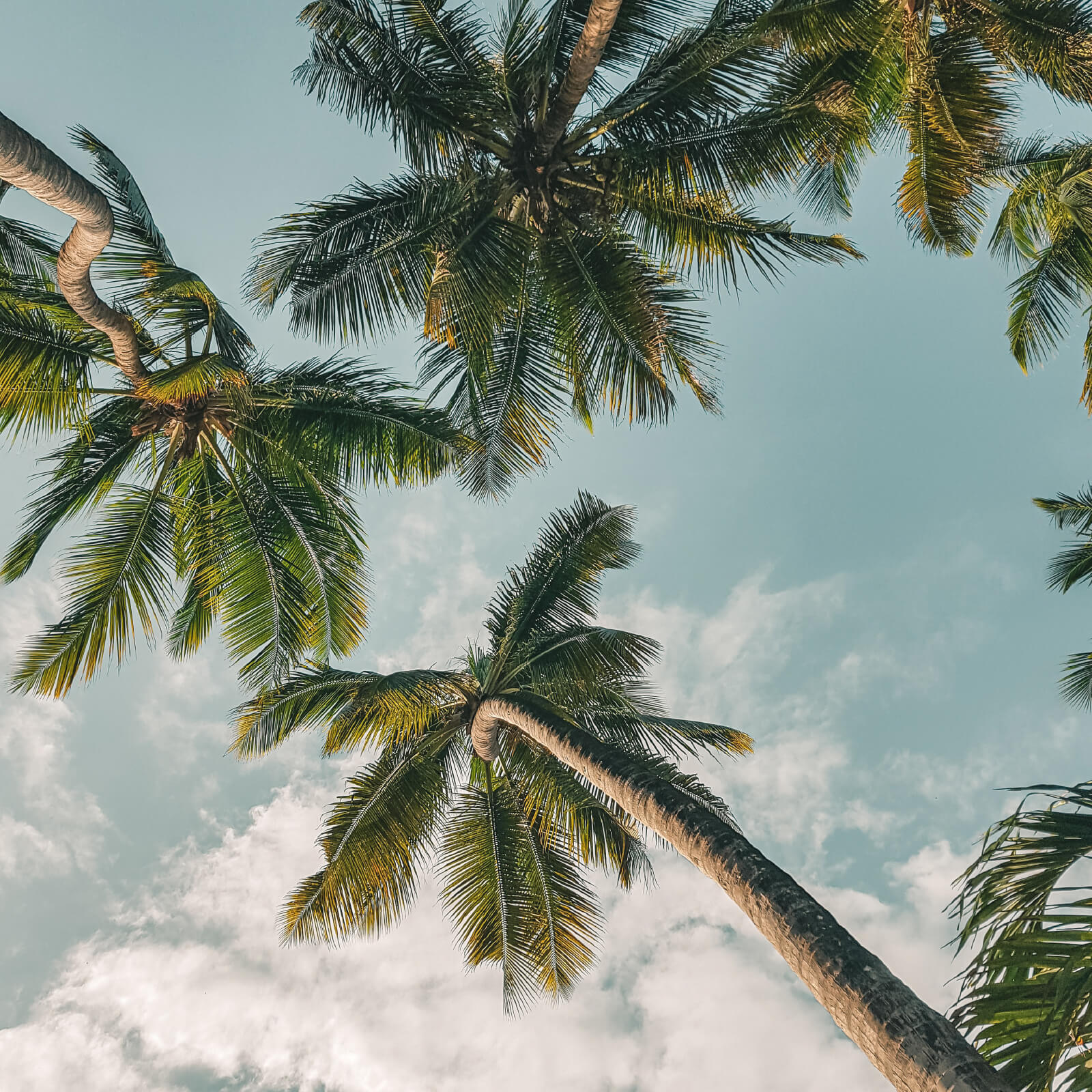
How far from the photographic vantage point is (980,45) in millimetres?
8555

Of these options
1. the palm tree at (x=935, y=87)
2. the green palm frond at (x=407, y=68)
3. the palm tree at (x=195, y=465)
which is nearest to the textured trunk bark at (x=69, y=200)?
the palm tree at (x=195, y=465)

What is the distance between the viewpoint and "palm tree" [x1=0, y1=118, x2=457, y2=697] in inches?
310

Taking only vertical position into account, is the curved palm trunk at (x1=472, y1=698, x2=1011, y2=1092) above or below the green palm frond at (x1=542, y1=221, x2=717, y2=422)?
below

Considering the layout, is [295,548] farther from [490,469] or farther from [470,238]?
[470,238]

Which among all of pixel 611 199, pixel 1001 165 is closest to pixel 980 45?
pixel 1001 165

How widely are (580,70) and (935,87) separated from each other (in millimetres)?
4075

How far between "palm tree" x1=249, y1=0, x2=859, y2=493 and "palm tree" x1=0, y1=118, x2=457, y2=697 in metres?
0.84

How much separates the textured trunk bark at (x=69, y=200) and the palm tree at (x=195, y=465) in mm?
1461

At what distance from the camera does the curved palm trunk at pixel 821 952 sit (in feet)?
11.0

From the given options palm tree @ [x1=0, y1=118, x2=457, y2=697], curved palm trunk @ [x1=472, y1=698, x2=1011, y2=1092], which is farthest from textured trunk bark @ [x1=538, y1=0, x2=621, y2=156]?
curved palm trunk @ [x1=472, y1=698, x2=1011, y2=1092]

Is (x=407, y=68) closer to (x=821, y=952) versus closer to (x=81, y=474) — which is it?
(x=81, y=474)

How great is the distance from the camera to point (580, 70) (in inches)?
297

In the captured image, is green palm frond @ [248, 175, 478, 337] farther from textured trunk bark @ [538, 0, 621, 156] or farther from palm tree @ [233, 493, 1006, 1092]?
palm tree @ [233, 493, 1006, 1092]

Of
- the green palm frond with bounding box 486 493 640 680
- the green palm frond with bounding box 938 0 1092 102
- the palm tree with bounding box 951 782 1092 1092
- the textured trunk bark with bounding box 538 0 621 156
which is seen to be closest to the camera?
the palm tree with bounding box 951 782 1092 1092
